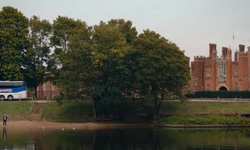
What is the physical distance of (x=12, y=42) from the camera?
2901 inches

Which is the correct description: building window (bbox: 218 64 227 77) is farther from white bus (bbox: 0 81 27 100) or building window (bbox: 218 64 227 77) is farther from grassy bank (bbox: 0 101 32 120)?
grassy bank (bbox: 0 101 32 120)

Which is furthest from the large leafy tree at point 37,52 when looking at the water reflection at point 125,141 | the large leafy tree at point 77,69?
Result: the water reflection at point 125,141

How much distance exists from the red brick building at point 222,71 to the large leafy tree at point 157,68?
24593 mm

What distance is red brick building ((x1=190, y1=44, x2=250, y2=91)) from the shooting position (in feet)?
281

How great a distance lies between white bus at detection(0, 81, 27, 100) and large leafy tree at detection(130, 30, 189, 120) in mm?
21170

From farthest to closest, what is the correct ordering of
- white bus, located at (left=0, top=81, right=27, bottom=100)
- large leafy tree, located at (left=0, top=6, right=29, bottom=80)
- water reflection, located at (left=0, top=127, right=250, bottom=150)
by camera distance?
white bus, located at (left=0, top=81, right=27, bottom=100) < large leafy tree, located at (left=0, top=6, right=29, bottom=80) < water reflection, located at (left=0, top=127, right=250, bottom=150)

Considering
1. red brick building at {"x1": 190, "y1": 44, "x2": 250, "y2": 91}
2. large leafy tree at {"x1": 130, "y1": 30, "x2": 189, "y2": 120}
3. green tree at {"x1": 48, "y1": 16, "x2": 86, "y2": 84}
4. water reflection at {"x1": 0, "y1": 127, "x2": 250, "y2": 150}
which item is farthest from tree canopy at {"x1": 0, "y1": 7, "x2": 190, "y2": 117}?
red brick building at {"x1": 190, "y1": 44, "x2": 250, "y2": 91}

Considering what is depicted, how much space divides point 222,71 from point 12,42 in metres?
39.4

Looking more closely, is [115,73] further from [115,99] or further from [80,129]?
[80,129]

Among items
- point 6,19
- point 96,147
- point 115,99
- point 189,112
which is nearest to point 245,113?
point 189,112

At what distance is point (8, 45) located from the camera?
7319 cm

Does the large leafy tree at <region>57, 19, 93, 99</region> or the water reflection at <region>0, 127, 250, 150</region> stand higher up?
the large leafy tree at <region>57, 19, 93, 99</region>

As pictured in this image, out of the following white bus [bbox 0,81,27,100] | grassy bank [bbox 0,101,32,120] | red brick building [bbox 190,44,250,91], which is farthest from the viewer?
red brick building [bbox 190,44,250,91]

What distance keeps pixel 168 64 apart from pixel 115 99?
335 inches
